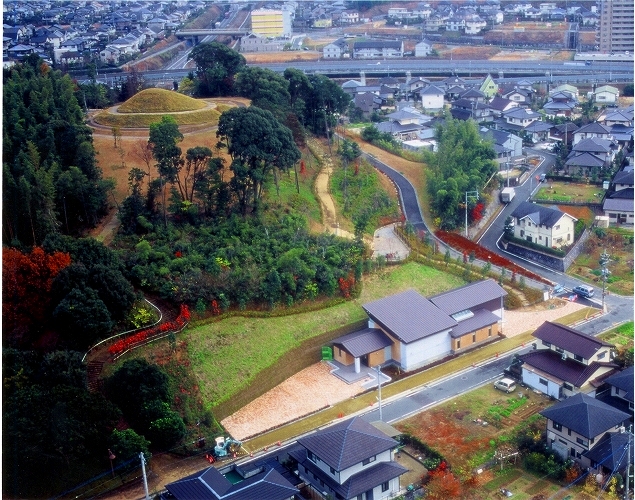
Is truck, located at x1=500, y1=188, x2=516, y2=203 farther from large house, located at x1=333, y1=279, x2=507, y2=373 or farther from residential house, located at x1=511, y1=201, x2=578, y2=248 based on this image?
large house, located at x1=333, y1=279, x2=507, y2=373

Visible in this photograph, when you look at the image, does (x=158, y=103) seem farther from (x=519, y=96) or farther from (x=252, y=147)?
(x=519, y=96)

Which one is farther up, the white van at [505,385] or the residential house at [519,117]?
the residential house at [519,117]

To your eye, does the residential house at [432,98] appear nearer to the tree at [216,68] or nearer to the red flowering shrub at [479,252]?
the tree at [216,68]

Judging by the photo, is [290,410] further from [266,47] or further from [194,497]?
[266,47]

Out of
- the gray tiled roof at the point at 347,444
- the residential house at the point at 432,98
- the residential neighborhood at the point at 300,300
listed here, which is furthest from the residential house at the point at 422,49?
the gray tiled roof at the point at 347,444

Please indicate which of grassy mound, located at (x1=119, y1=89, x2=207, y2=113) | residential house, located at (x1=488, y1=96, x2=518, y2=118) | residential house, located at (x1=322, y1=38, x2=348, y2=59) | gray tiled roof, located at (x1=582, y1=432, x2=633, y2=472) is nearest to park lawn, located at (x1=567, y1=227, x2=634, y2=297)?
gray tiled roof, located at (x1=582, y1=432, x2=633, y2=472)
